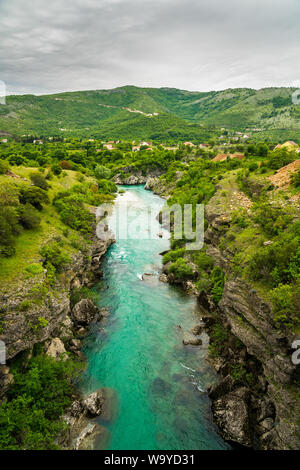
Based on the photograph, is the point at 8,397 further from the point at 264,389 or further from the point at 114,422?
the point at 264,389

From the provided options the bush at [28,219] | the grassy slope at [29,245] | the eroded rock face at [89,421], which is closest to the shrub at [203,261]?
the grassy slope at [29,245]

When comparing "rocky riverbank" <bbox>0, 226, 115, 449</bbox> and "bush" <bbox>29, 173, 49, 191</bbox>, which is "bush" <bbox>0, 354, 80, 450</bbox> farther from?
"bush" <bbox>29, 173, 49, 191</bbox>

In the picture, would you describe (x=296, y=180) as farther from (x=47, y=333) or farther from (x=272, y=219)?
(x=47, y=333)

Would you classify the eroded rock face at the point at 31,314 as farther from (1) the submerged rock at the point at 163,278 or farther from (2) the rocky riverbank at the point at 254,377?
(1) the submerged rock at the point at 163,278

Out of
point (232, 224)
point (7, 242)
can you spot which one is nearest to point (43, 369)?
point (7, 242)

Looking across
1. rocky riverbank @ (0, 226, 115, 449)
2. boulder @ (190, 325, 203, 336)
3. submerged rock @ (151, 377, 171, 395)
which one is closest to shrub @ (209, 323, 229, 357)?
boulder @ (190, 325, 203, 336)

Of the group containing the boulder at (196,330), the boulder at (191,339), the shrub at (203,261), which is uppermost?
the shrub at (203,261)

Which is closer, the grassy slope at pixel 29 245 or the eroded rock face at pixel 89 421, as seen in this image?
the eroded rock face at pixel 89 421
